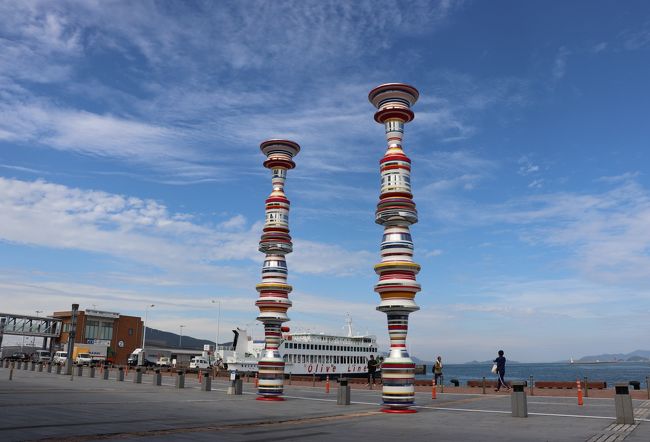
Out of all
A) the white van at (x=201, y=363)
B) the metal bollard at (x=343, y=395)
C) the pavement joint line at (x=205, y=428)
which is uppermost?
the white van at (x=201, y=363)

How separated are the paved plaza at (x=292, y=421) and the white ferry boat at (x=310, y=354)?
161ft

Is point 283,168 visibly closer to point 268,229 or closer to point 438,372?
point 268,229

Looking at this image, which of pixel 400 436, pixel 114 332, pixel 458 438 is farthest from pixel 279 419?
pixel 114 332

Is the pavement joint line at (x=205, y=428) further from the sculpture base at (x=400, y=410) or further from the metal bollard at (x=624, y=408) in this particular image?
the metal bollard at (x=624, y=408)

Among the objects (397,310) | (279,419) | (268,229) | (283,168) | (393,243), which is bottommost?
(279,419)

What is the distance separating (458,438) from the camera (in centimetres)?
1264

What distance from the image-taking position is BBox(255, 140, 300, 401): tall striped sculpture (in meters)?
25.2

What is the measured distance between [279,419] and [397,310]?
6.58m

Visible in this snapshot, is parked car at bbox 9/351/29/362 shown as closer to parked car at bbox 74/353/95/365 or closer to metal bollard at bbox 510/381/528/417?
parked car at bbox 74/353/95/365

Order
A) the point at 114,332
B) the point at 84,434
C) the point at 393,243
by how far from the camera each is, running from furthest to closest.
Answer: the point at 114,332
the point at 393,243
the point at 84,434

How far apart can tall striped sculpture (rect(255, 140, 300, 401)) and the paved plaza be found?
2073mm

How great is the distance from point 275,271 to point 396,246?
739 cm

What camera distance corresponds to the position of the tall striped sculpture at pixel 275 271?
2517 cm

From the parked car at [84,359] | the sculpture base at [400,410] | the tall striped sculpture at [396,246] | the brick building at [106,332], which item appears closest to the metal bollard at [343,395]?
the tall striped sculpture at [396,246]
